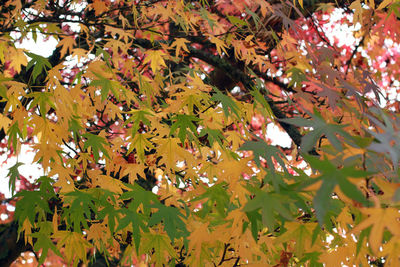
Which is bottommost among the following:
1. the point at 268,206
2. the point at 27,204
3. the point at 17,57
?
the point at 268,206

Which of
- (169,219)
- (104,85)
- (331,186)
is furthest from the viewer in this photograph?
(104,85)

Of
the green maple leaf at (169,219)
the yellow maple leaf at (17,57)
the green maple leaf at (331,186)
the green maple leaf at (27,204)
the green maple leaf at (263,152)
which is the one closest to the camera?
the green maple leaf at (331,186)

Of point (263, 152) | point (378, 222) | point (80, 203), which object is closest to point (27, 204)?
point (80, 203)

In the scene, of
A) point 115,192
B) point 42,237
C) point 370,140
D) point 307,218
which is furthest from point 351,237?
point 42,237

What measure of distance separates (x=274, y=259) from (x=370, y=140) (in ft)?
4.21

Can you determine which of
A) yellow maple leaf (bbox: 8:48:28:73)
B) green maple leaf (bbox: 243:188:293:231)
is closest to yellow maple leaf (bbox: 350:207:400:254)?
green maple leaf (bbox: 243:188:293:231)

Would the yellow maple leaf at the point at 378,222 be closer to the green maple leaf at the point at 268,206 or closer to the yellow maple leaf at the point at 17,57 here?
the green maple leaf at the point at 268,206

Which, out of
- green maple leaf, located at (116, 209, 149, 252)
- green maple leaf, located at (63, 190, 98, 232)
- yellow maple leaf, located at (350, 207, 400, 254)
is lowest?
yellow maple leaf, located at (350, 207, 400, 254)

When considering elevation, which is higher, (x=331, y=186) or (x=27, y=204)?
(x=27, y=204)

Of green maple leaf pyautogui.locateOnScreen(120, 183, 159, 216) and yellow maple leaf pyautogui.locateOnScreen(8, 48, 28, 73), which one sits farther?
yellow maple leaf pyautogui.locateOnScreen(8, 48, 28, 73)

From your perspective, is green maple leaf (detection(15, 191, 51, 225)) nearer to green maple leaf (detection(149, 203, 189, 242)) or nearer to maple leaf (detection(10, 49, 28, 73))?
green maple leaf (detection(149, 203, 189, 242))

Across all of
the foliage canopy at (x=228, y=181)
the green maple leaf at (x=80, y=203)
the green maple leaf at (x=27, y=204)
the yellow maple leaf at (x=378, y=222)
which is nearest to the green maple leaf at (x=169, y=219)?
the foliage canopy at (x=228, y=181)

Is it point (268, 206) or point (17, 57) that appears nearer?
point (268, 206)

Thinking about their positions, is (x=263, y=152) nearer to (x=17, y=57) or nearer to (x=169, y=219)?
(x=169, y=219)
